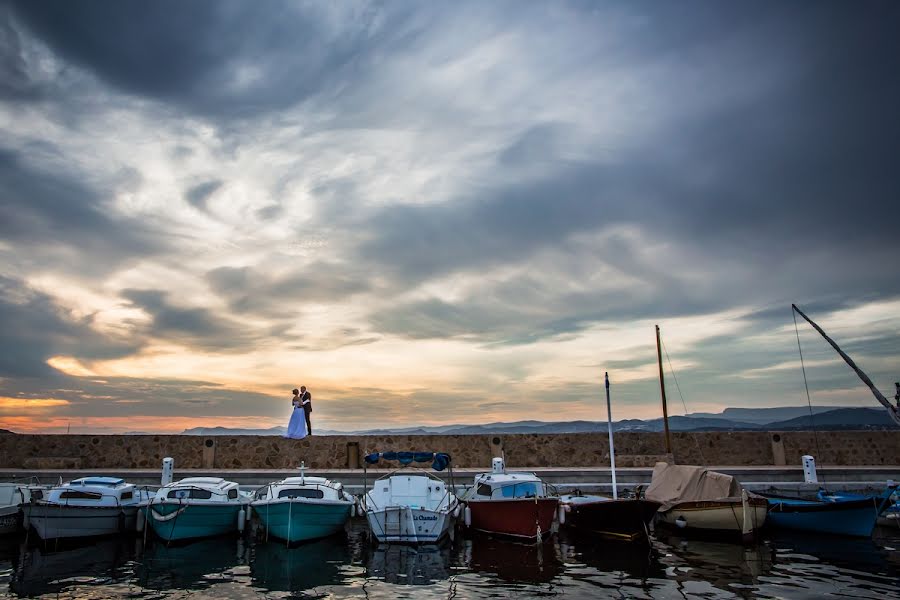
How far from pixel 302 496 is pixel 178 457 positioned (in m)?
10.0

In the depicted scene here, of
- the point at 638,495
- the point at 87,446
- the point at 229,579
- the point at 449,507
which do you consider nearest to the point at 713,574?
the point at 638,495

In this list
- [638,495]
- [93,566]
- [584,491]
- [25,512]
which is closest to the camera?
[93,566]

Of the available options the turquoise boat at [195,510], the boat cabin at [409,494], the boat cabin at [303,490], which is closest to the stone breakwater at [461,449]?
the turquoise boat at [195,510]

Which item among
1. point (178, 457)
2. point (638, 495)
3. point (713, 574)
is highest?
point (178, 457)

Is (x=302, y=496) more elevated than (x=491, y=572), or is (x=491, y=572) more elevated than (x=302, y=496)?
(x=302, y=496)

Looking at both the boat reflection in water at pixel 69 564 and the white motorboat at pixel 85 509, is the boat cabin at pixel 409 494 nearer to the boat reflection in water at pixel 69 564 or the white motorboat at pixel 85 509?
the boat reflection in water at pixel 69 564

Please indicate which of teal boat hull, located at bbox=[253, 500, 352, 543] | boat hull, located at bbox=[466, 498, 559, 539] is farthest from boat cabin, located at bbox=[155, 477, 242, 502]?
boat hull, located at bbox=[466, 498, 559, 539]

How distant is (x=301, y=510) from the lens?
17.2 meters

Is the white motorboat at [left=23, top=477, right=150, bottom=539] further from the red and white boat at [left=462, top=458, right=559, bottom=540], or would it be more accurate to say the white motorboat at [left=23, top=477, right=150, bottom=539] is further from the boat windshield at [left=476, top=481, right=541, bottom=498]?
the boat windshield at [left=476, top=481, right=541, bottom=498]

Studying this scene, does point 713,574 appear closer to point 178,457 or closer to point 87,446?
point 178,457

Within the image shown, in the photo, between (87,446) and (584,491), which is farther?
(87,446)

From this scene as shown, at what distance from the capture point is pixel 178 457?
2495cm

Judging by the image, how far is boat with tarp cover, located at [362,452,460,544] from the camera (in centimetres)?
1670

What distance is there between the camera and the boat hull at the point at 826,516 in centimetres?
1720
